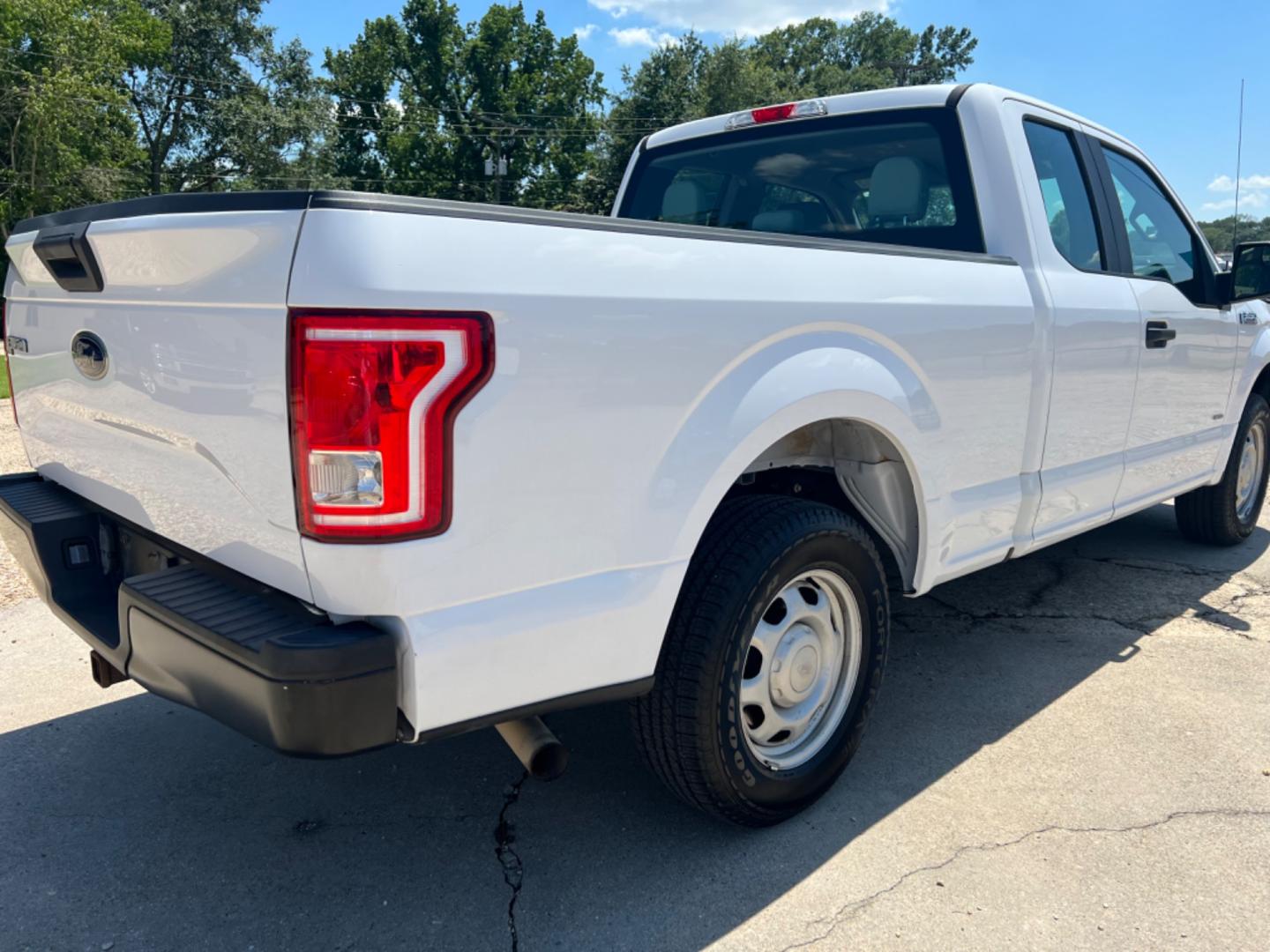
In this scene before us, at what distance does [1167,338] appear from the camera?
155 inches

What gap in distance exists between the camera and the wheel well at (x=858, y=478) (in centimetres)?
280

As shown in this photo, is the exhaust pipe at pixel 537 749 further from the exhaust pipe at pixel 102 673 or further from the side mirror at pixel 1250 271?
the side mirror at pixel 1250 271

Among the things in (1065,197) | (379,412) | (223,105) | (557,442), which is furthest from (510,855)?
(223,105)

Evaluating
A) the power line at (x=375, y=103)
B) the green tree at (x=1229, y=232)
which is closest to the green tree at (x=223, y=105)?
the power line at (x=375, y=103)

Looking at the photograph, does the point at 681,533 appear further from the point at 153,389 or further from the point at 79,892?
the point at 79,892

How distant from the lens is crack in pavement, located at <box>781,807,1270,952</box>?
2293mm

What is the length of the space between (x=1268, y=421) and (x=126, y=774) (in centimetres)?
601

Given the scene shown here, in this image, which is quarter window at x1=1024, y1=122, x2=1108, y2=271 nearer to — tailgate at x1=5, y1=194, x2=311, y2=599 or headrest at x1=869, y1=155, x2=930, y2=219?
headrest at x1=869, y1=155, x2=930, y2=219

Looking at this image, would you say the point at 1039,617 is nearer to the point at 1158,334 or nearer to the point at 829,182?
the point at 1158,334

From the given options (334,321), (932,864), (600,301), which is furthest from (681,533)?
(932,864)

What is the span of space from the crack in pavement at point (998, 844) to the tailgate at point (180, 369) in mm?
1452

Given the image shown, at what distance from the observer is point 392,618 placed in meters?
1.75

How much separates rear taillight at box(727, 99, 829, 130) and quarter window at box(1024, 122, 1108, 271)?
768 millimetres

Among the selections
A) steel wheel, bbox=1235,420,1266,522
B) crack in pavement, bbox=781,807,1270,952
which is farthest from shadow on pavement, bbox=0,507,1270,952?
steel wheel, bbox=1235,420,1266,522
